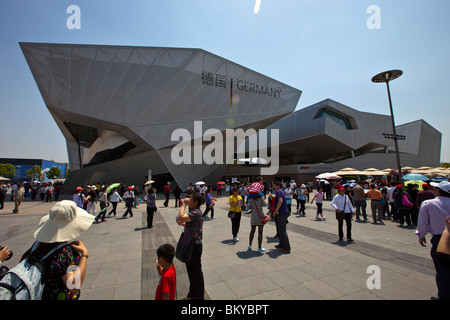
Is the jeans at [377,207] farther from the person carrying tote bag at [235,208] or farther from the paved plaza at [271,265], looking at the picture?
the person carrying tote bag at [235,208]

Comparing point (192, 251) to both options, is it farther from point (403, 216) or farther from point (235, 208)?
point (403, 216)

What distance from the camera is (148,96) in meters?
20.7

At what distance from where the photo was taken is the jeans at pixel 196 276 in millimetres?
2959

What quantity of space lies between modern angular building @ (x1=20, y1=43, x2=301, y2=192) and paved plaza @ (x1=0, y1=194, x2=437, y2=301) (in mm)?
15305

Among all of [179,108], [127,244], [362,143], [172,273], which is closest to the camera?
[172,273]

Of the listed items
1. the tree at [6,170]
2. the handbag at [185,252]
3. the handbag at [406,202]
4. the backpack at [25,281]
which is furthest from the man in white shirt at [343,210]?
the tree at [6,170]

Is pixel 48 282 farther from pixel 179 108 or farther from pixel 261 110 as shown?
pixel 261 110

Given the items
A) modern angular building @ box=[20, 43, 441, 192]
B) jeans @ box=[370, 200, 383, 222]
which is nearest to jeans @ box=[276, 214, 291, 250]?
jeans @ box=[370, 200, 383, 222]

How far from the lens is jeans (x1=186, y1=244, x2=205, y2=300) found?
296 cm

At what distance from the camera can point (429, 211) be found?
10.9 ft

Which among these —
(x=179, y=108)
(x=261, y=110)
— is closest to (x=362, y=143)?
(x=261, y=110)

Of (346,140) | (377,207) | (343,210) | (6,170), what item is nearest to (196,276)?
(343,210)

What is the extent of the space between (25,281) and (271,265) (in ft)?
13.2
